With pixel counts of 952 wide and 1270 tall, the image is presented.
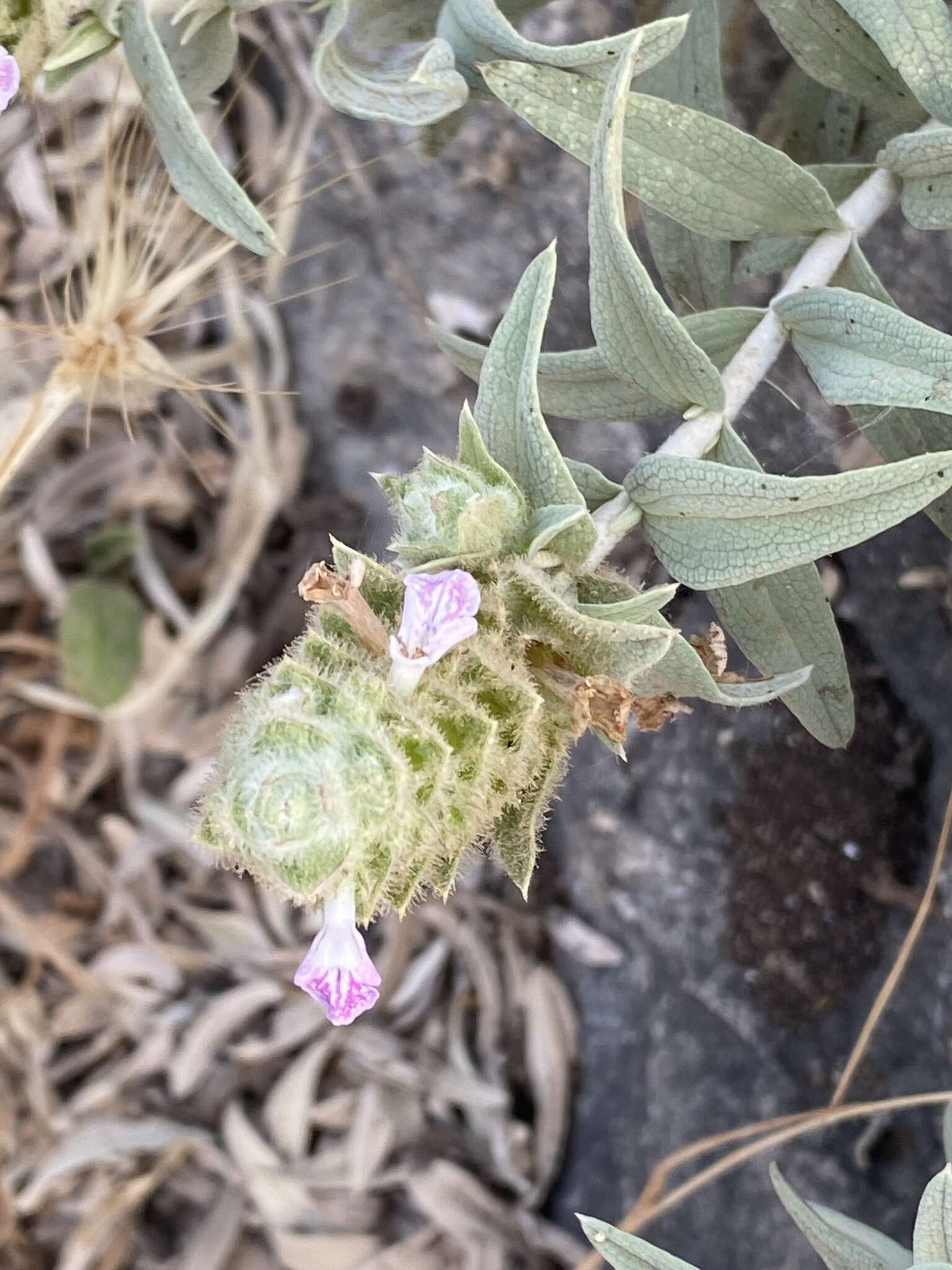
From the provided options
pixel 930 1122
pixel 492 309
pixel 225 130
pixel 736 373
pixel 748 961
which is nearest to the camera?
pixel 736 373

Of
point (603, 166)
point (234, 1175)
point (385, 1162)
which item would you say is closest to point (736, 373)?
point (603, 166)

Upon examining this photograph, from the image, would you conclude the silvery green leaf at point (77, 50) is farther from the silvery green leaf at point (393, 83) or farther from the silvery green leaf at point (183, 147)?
the silvery green leaf at point (393, 83)

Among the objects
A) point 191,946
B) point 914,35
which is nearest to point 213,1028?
point 191,946

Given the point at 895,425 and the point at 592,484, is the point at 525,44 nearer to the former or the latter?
the point at 592,484

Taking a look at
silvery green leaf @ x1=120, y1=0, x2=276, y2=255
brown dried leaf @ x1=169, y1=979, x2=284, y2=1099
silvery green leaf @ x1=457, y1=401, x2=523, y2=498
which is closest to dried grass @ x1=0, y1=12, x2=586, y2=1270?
brown dried leaf @ x1=169, y1=979, x2=284, y2=1099

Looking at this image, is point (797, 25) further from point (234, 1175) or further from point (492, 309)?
point (234, 1175)

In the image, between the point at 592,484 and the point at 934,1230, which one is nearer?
the point at 934,1230

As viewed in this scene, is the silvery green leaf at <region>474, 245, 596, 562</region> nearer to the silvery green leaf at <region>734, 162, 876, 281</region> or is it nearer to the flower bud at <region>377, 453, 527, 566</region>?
the flower bud at <region>377, 453, 527, 566</region>
